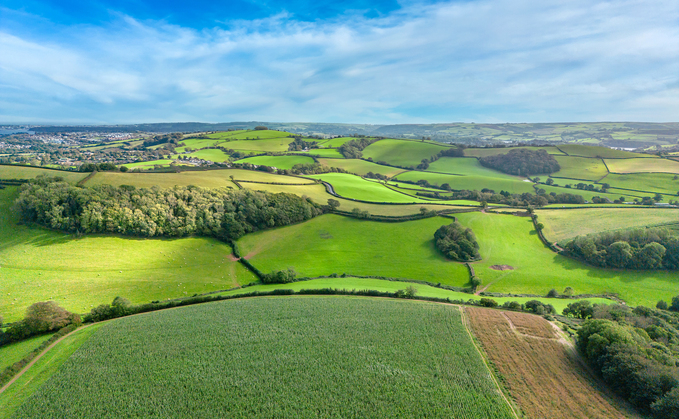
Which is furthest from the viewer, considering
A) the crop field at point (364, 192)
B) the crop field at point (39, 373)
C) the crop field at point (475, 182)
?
the crop field at point (475, 182)

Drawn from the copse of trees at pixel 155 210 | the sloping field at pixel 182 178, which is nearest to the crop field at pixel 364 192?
the sloping field at pixel 182 178

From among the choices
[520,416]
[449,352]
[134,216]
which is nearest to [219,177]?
[134,216]

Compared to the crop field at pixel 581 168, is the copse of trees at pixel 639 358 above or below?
below

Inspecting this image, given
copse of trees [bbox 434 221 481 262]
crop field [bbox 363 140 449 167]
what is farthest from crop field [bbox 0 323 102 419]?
crop field [bbox 363 140 449 167]

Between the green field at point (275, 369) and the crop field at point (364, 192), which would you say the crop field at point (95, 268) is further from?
the crop field at point (364, 192)

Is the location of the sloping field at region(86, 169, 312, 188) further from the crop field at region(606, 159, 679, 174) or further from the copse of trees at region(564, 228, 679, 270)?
the crop field at region(606, 159, 679, 174)

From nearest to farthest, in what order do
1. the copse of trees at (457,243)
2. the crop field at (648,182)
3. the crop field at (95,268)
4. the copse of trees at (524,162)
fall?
the crop field at (95,268) < the copse of trees at (457,243) < the crop field at (648,182) < the copse of trees at (524,162)
